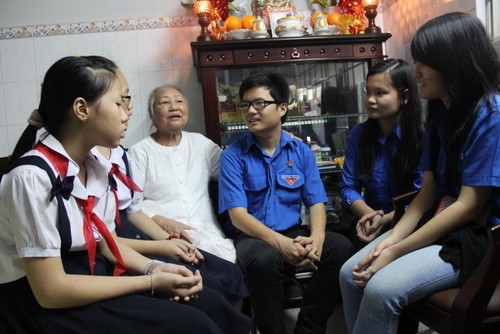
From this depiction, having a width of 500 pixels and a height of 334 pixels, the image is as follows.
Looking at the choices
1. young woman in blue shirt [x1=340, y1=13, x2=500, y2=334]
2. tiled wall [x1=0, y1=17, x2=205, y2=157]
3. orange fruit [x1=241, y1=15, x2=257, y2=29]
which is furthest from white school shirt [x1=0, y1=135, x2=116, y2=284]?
tiled wall [x1=0, y1=17, x2=205, y2=157]

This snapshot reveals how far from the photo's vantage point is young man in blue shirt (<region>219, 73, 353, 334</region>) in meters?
1.79

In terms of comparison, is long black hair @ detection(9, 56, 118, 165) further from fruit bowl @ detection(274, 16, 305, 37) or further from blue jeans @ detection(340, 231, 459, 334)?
fruit bowl @ detection(274, 16, 305, 37)

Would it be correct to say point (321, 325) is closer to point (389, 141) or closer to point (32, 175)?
point (389, 141)

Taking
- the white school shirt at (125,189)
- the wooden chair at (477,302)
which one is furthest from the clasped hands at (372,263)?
the white school shirt at (125,189)

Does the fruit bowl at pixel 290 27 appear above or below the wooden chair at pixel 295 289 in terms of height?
above

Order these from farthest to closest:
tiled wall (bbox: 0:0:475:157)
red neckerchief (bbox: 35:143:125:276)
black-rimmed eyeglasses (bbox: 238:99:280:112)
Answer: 1. tiled wall (bbox: 0:0:475:157)
2. black-rimmed eyeglasses (bbox: 238:99:280:112)
3. red neckerchief (bbox: 35:143:125:276)

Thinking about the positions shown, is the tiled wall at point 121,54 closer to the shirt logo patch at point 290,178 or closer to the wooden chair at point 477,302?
the shirt logo patch at point 290,178

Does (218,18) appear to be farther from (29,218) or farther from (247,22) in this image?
(29,218)

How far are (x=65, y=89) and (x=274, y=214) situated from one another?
1.12 m

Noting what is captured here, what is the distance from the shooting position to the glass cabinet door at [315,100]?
115 inches

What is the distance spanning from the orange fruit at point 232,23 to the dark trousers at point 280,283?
56.1 inches

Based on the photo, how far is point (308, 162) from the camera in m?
2.13

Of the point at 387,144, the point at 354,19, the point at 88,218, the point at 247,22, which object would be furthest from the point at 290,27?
the point at 88,218

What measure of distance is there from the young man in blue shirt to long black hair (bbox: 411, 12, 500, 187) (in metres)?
0.72
